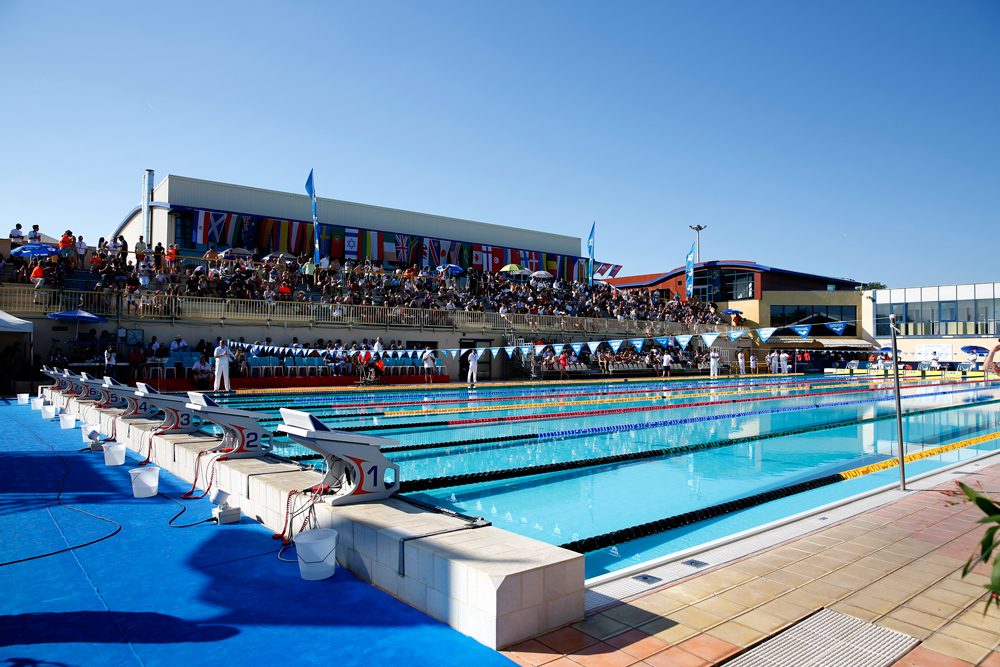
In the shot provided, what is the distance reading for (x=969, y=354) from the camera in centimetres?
3547

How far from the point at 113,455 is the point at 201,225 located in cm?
2084

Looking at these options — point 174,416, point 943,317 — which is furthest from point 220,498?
point 943,317

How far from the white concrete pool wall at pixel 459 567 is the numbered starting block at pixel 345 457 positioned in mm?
95

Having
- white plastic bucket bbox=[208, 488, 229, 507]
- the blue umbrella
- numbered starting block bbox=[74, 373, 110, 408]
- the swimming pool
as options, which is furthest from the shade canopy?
white plastic bucket bbox=[208, 488, 229, 507]

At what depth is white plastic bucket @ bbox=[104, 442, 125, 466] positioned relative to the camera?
685cm

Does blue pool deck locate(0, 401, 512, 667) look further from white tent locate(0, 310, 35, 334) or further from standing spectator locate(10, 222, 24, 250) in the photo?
standing spectator locate(10, 222, 24, 250)

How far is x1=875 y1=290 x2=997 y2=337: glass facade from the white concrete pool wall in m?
38.2

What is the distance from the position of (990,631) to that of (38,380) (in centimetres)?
1926

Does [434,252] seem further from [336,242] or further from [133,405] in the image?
[133,405]

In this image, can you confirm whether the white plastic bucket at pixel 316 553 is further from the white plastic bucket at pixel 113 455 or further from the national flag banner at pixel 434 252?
the national flag banner at pixel 434 252

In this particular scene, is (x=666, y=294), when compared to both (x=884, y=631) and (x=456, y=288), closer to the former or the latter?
(x=456, y=288)

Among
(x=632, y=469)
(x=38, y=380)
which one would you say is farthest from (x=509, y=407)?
(x=38, y=380)

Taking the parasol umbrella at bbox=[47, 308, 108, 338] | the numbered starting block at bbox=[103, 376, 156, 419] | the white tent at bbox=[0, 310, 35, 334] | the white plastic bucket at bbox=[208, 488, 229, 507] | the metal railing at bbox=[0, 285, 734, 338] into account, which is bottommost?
the white plastic bucket at bbox=[208, 488, 229, 507]

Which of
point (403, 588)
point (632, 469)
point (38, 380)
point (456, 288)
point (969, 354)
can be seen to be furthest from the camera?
point (969, 354)
